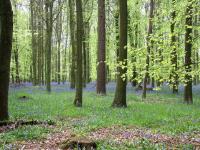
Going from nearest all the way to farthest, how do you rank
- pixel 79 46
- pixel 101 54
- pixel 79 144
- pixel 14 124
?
pixel 79 144, pixel 14 124, pixel 79 46, pixel 101 54

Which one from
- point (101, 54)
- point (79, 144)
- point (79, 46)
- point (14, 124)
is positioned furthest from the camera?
point (101, 54)

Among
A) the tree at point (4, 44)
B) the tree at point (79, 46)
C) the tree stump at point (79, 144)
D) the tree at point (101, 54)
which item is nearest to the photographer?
the tree stump at point (79, 144)

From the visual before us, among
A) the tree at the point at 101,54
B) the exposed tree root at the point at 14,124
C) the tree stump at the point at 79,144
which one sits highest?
the tree at the point at 101,54

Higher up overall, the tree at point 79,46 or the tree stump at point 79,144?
the tree at point 79,46

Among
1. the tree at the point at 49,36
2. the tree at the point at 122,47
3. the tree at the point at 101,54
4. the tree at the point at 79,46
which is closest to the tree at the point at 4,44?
the tree at the point at 79,46

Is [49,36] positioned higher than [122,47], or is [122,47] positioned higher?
[49,36]

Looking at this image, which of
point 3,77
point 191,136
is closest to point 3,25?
point 3,77

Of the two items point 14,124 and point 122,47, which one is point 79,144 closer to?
point 14,124

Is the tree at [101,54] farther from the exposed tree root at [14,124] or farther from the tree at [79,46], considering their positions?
the exposed tree root at [14,124]

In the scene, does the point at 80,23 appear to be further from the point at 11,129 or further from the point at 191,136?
the point at 191,136

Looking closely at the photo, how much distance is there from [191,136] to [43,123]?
230 inches

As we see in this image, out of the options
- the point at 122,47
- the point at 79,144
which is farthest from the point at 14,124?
the point at 122,47

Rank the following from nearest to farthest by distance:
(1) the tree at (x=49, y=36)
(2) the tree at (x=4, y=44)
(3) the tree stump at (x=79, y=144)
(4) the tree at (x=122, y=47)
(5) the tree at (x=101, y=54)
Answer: (3) the tree stump at (x=79, y=144) → (2) the tree at (x=4, y=44) → (4) the tree at (x=122, y=47) → (5) the tree at (x=101, y=54) → (1) the tree at (x=49, y=36)

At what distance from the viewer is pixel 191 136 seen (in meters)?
12.0
